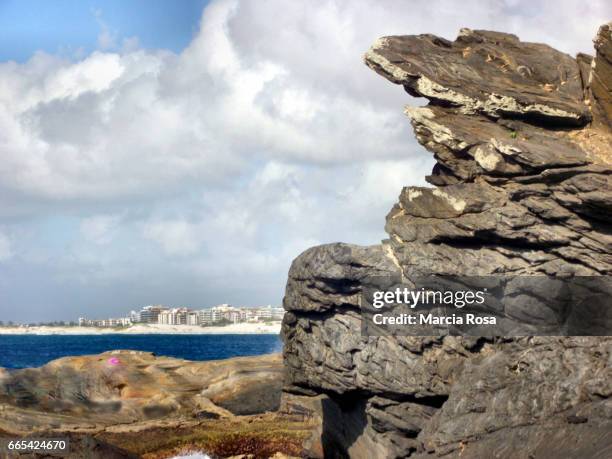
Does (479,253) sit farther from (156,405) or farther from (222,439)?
(156,405)

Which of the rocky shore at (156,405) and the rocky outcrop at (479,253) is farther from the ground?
the rocky outcrop at (479,253)

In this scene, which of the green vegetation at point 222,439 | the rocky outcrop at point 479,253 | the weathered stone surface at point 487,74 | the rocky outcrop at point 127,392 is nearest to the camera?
the rocky outcrop at point 479,253

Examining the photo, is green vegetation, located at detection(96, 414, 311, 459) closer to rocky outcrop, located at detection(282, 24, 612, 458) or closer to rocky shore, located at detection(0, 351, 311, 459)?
rocky shore, located at detection(0, 351, 311, 459)

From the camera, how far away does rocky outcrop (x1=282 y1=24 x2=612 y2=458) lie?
19.6 meters

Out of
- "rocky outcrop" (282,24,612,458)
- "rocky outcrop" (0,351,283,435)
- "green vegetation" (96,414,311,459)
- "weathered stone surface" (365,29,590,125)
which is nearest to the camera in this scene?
"rocky outcrop" (282,24,612,458)

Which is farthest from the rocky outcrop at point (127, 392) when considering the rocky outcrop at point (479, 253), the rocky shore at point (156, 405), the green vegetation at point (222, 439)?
the rocky outcrop at point (479, 253)

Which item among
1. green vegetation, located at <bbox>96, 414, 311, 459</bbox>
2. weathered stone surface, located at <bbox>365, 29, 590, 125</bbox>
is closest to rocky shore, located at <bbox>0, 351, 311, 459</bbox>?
green vegetation, located at <bbox>96, 414, 311, 459</bbox>

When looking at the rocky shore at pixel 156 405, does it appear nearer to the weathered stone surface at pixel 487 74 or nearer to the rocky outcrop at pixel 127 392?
the rocky outcrop at pixel 127 392

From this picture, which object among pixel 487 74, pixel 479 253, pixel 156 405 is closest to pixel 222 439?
pixel 156 405

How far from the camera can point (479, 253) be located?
73.0 ft

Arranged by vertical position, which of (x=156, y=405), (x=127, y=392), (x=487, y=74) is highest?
(x=487, y=74)

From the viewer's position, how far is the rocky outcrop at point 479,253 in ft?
64.3

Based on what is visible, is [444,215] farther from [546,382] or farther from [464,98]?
[546,382]

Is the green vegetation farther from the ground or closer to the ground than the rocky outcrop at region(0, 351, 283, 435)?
closer to the ground
